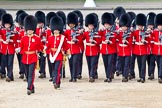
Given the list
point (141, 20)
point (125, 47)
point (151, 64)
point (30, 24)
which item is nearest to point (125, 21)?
point (141, 20)

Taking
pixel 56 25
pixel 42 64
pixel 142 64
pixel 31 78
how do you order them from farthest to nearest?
pixel 42 64
pixel 142 64
pixel 56 25
pixel 31 78

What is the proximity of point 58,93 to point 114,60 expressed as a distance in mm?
2192

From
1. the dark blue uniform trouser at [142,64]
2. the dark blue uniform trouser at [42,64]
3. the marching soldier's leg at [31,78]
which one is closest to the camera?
the marching soldier's leg at [31,78]

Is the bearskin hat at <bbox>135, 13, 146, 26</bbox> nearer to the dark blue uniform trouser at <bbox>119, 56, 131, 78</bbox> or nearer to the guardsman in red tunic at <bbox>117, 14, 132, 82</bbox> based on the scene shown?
the guardsman in red tunic at <bbox>117, 14, 132, 82</bbox>

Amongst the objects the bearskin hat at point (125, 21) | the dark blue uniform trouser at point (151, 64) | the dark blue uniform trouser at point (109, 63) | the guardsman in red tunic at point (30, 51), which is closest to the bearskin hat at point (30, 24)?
the guardsman in red tunic at point (30, 51)

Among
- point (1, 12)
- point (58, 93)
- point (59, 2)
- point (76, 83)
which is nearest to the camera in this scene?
point (58, 93)

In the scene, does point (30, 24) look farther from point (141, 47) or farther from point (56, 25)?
point (141, 47)

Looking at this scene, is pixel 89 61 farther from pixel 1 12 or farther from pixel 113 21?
pixel 1 12

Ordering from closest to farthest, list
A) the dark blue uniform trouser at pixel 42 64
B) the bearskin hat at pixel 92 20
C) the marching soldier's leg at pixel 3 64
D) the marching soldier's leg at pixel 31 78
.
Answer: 1. the marching soldier's leg at pixel 31 78
2. the bearskin hat at pixel 92 20
3. the marching soldier's leg at pixel 3 64
4. the dark blue uniform trouser at pixel 42 64

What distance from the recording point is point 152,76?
14000 mm

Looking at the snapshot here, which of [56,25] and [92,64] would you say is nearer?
[56,25]

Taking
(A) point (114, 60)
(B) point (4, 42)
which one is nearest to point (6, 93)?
(B) point (4, 42)

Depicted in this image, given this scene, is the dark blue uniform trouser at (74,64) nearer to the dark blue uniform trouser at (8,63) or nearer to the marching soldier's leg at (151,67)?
the dark blue uniform trouser at (8,63)

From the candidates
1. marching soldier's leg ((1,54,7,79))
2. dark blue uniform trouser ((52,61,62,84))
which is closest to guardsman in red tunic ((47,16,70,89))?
dark blue uniform trouser ((52,61,62,84))
